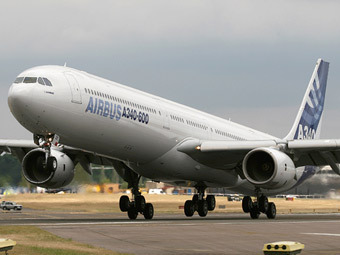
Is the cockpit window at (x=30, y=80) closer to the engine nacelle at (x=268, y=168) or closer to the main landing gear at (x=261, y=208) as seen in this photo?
Result: the engine nacelle at (x=268, y=168)

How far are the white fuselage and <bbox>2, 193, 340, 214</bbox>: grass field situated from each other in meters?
15.9

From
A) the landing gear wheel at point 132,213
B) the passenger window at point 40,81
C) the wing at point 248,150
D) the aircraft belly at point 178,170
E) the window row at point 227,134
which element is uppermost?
the passenger window at point 40,81

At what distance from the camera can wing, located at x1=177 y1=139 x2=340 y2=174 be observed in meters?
37.9

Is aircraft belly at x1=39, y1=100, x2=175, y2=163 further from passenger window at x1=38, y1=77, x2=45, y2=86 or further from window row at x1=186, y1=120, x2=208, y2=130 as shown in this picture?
window row at x1=186, y1=120, x2=208, y2=130

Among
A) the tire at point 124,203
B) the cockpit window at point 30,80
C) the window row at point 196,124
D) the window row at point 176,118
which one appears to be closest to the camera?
the cockpit window at point 30,80

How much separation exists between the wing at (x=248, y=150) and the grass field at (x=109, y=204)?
16883mm

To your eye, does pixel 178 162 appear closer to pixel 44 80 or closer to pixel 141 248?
pixel 44 80

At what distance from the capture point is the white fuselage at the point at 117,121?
31.2m

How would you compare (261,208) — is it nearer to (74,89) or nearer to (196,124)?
(196,124)

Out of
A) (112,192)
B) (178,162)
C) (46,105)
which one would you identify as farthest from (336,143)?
(112,192)

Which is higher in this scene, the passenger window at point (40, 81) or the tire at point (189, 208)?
the passenger window at point (40, 81)

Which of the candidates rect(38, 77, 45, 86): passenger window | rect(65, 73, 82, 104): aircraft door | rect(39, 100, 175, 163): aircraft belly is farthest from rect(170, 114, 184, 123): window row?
rect(38, 77, 45, 86): passenger window

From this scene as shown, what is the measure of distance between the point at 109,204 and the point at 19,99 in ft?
104

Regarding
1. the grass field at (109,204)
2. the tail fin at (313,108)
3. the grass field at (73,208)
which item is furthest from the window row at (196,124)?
the grass field at (109,204)
